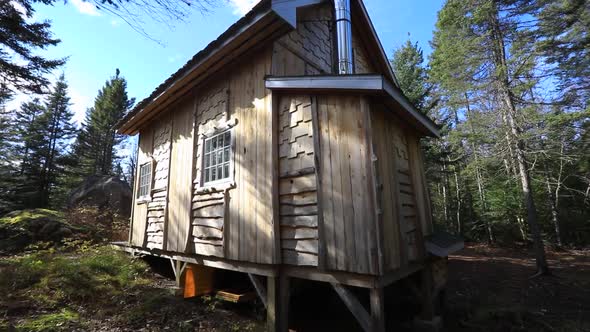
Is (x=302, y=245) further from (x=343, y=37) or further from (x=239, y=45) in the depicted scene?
(x=343, y=37)

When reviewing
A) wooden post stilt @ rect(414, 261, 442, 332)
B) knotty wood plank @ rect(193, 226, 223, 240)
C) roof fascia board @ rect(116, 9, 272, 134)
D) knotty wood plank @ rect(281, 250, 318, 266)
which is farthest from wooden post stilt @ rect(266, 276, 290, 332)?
roof fascia board @ rect(116, 9, 272, 134)

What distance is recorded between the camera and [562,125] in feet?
30.3

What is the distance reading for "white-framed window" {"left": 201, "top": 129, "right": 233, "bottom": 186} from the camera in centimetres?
541

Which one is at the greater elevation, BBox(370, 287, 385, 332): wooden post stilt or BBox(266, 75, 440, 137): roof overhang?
BBox(266, 75, 440, 137): roof overhang

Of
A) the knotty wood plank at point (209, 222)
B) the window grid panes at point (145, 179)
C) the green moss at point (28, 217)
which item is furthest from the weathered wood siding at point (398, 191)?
the green moss at point (28, 217)

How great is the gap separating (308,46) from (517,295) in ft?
24.8

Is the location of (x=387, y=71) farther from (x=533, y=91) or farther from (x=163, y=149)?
(x=163, y=149)

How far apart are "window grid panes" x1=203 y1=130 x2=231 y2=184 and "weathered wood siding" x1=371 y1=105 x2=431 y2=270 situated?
2.87 m

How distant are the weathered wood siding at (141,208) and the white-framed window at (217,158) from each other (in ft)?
11.0

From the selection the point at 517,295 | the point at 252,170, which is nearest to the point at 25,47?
the point at 252,170

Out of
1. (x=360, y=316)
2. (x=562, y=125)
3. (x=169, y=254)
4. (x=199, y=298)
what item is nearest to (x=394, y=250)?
(x=360, y=316)

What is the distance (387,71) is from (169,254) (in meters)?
8.12

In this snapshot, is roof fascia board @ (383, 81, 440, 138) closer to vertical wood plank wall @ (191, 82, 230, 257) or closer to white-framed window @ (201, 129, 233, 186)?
white-framed window @ (201, 129, 233, 186)

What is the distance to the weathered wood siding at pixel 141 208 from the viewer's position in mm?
7957
